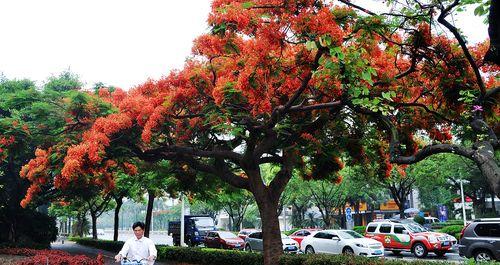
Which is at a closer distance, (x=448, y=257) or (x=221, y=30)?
(x=221, y=30)

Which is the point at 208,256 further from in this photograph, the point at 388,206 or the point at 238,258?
the point at 388,206

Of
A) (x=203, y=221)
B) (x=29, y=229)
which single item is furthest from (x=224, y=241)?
(x=29, y=229)

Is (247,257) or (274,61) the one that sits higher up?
(274,61)

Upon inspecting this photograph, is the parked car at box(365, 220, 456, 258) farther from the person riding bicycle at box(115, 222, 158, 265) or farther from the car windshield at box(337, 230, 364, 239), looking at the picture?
the person riding bicycle at box(115, 222, 158, 265)

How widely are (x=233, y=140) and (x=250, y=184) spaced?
5.54 feet

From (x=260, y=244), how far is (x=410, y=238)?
789cm

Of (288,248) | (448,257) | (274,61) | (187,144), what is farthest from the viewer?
(288,248)

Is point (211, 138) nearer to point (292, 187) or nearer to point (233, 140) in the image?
point (233, 140)

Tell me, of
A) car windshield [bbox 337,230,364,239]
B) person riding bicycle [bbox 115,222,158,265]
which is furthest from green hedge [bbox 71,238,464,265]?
car windshield [bbox 337,230,364,239]

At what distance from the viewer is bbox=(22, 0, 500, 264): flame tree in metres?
7.88

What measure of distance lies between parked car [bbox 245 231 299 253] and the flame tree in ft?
28.3

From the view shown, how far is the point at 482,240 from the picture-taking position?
16641mm

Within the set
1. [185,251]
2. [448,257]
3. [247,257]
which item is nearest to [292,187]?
[448,257]

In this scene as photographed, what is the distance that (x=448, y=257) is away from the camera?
22438mm
